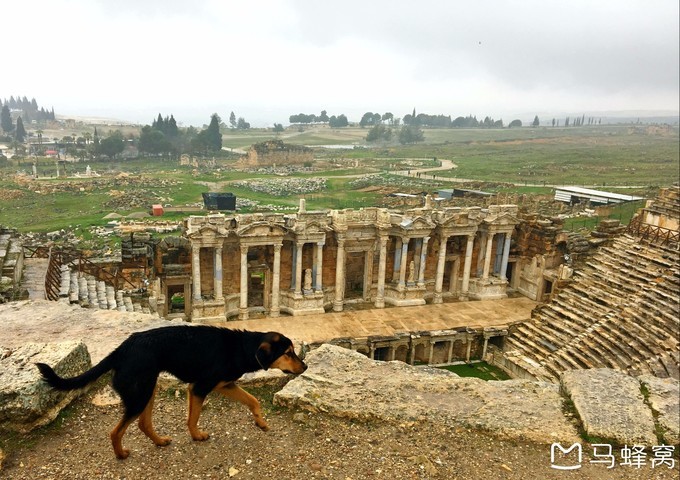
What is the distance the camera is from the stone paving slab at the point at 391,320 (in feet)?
72.4

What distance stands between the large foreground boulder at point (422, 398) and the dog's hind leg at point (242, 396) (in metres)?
0.76

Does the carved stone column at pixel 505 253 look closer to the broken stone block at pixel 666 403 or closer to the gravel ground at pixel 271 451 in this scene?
the broken stone block at pixel 666 403

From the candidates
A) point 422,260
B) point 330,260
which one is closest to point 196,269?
point 330,260

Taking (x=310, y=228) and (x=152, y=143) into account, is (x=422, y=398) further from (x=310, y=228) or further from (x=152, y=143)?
(x=152, y=143)

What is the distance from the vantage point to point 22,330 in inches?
395

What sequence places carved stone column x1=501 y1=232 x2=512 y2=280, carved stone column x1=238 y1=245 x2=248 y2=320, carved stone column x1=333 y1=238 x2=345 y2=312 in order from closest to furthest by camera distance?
carved stone column x1=238 y1=245 x2=248 y2=320
carved stone column x1=333 y1=238 x2=345 y2=312
carved stone column x1=501 y1=232 x2=512 y2=280

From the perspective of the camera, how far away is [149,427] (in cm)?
578

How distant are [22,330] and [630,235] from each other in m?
25.7

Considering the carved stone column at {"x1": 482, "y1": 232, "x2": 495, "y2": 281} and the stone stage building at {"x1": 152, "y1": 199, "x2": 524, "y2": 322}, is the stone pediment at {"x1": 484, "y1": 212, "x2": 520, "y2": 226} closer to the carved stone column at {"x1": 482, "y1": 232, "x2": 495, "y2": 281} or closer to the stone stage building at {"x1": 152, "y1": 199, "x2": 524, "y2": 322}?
the stone stage building at {"x1": 152, "y1": 199, "x2": 524, "y2": 322}

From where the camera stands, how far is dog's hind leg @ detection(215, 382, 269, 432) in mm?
5840

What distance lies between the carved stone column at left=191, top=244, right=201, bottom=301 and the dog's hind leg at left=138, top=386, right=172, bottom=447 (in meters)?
16.5

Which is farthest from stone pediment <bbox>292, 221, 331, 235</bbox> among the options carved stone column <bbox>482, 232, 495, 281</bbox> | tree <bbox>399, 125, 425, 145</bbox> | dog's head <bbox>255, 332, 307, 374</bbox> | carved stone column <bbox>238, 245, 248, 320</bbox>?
tree <bbox>399, 125, 425, 145</bbox>

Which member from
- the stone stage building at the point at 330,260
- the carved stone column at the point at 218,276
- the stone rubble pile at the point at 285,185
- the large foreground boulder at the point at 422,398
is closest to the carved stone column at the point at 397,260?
the stone stage building at the point at 330,260

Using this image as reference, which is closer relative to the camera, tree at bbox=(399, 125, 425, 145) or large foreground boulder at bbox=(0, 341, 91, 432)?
large foreground boulder at bbox=(0, 341, 91, 432)
